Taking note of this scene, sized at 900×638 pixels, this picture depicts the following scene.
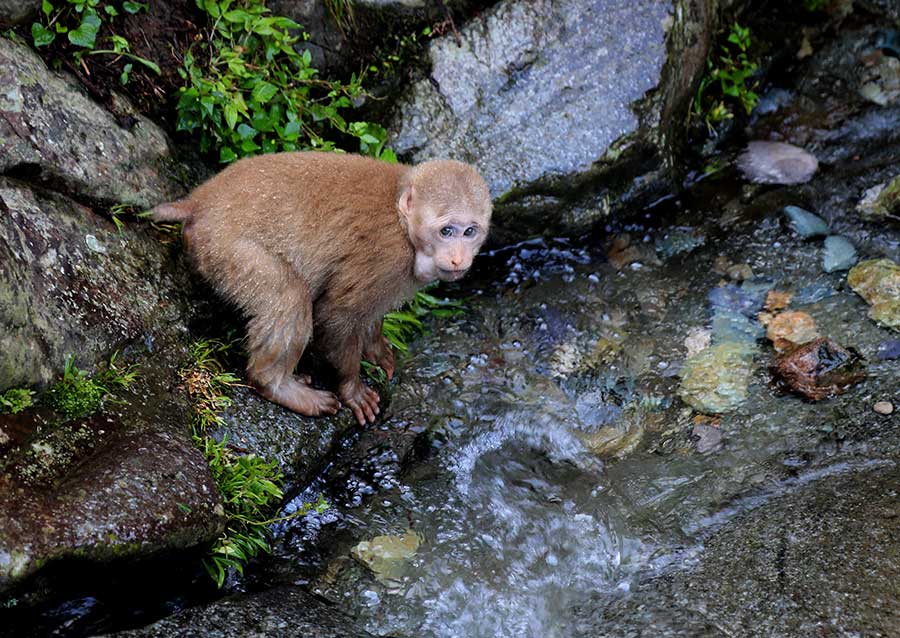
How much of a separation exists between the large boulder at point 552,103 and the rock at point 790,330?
170cm

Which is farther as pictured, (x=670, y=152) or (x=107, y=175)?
(x=670, y=152)

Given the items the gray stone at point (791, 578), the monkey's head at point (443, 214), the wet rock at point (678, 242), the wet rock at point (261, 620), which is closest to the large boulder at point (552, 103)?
the wet rock at point (678, 242)

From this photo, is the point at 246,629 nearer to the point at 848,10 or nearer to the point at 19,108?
the point at 19,108

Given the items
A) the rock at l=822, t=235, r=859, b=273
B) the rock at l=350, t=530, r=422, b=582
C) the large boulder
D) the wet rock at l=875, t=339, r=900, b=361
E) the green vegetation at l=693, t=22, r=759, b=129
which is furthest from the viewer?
the green vegetation at l=693, t=22, r=759, b=129

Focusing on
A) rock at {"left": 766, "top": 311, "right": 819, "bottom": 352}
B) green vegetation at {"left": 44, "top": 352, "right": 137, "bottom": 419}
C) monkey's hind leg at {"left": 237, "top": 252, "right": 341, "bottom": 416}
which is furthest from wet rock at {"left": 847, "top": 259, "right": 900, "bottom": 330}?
green vegetation at {"left": 44, "top": 352, "right": 137, "bottom": 419}

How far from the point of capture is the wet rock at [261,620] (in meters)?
4.30

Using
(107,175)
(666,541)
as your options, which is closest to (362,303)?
(107,175)

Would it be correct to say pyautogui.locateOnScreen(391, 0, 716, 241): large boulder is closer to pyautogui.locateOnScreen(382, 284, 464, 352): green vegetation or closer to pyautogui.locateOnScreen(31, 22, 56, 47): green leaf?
pyautogui.locateOnScreen(382, 284, 464, 352): green vegetation

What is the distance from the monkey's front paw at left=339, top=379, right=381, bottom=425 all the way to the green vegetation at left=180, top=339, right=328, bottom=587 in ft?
2.34

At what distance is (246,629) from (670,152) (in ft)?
17.7

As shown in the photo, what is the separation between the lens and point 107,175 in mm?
5688

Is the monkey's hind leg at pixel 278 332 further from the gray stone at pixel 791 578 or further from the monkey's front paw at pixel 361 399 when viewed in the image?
the gray stone at pixel 791 578

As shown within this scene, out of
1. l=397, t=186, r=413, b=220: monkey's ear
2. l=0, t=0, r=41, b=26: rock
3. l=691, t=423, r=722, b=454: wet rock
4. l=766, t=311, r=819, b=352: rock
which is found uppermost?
l=0, t=0, r=41, b=26: rock

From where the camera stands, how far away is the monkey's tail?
18.0 ft
